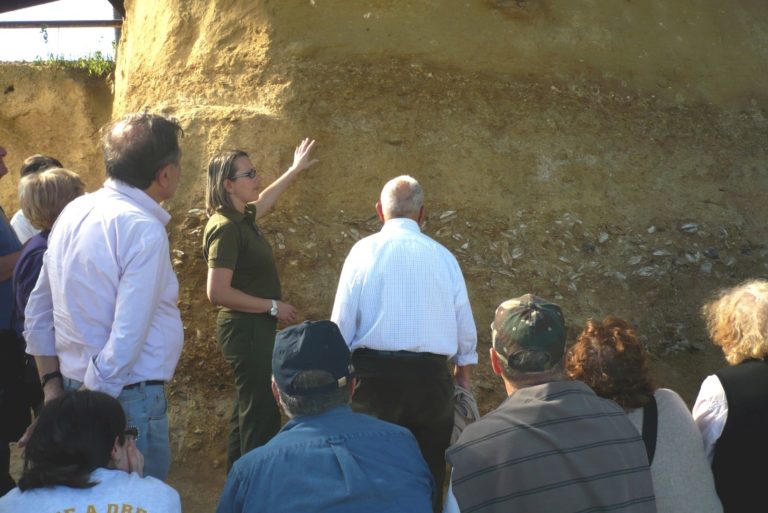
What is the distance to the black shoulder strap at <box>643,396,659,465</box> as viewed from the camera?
3.10 meters

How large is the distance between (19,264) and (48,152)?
550 centimetres

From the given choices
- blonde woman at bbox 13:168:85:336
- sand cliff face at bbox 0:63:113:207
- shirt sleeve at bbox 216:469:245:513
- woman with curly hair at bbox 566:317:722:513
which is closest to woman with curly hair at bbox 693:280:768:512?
woman with curly hair at bbox 566:317:722:513

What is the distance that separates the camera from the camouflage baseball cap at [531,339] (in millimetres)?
2873

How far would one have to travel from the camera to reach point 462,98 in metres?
6.33

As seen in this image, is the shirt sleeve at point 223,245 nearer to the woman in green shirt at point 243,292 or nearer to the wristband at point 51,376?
the woman in green shirt at point 243,292

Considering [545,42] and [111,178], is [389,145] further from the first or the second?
[111,178]

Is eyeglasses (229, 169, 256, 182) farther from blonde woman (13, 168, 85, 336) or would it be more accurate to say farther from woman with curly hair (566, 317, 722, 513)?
woman with curly hair (566, 317, 722, 513)

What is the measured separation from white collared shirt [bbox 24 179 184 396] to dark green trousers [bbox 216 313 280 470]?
1.04 m

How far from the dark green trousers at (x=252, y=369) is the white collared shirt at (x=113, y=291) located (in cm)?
104

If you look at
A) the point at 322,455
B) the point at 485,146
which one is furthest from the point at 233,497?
the point at 485,146

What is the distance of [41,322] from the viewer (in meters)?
3.55

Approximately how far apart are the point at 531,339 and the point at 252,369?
200 cm

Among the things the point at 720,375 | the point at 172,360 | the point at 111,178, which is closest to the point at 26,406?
the point at 172,360

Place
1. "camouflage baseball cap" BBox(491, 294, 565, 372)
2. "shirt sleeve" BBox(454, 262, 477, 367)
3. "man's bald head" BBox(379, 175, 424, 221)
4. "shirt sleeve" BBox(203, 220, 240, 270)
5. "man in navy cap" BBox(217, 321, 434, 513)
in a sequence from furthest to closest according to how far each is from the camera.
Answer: "shirt sleeve" BBox(203, 220, 240, 270), "man's bald head" BBox(379, 175, 424, 221), "shirt sleeve" BBox(454, 262, 477, 367), "camouflage baseball cap" BBox(491, 294, 565, 372), "man in navy cap" BBox(217, 321, 434, 513)
